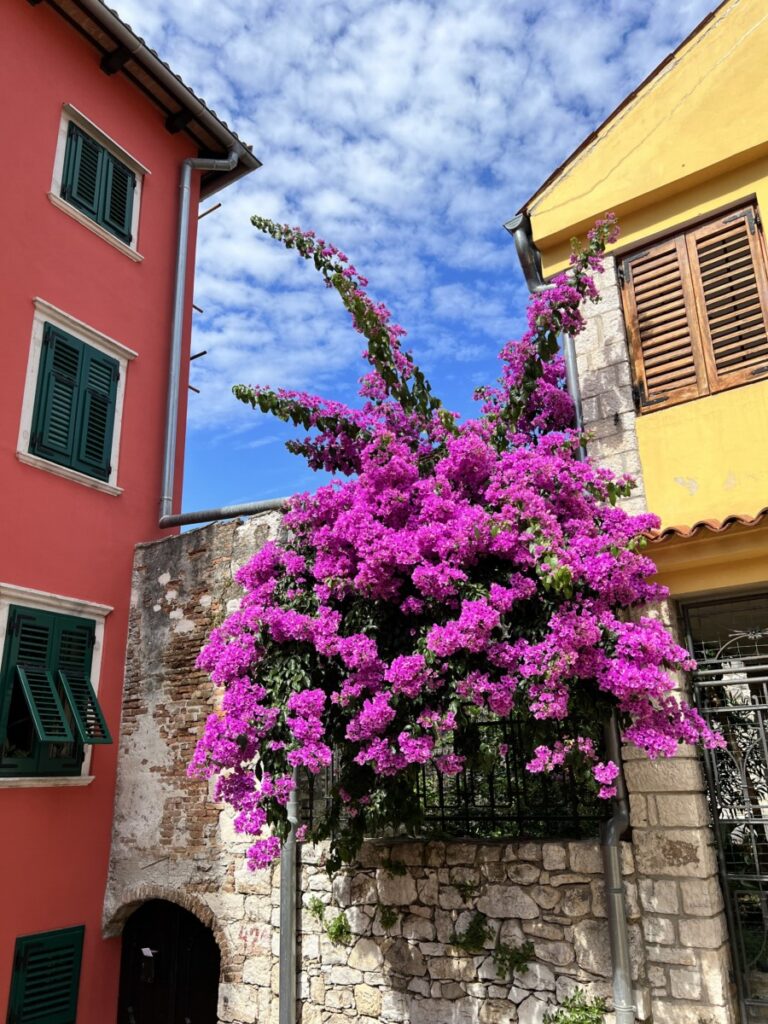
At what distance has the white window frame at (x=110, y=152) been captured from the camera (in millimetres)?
8633

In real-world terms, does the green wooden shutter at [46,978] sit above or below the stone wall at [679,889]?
below

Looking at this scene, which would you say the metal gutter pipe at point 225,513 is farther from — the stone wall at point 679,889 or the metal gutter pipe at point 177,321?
the stone wall at point 679,889

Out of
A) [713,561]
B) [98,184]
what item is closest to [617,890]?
[713,561]

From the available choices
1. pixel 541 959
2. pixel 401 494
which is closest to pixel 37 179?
pixel 401 494

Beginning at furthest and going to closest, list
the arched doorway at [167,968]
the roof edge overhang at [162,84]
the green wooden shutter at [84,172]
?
the roof edge overhang at [162,84] → the green wooden shutter at [84,172] → the arched doorway at [167,968]

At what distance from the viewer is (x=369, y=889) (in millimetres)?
6211

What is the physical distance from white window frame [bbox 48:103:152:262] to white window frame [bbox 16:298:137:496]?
4.05ft

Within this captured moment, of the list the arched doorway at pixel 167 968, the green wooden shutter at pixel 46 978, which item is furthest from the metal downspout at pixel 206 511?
the green wooden shutter at pixel 46 978

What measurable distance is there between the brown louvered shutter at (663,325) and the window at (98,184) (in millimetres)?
6085

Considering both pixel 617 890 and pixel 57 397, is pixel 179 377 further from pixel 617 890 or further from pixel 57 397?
pixel 617 890

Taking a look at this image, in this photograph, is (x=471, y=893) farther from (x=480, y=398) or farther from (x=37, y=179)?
(x=37, y=179)

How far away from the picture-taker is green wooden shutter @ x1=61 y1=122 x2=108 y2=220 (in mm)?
8797

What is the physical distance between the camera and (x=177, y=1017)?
724 centimetres

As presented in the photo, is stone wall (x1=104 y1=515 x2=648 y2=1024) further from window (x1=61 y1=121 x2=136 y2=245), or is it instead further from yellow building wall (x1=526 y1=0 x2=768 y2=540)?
window (x1=61 y1=121 x2=136 y2=245)
